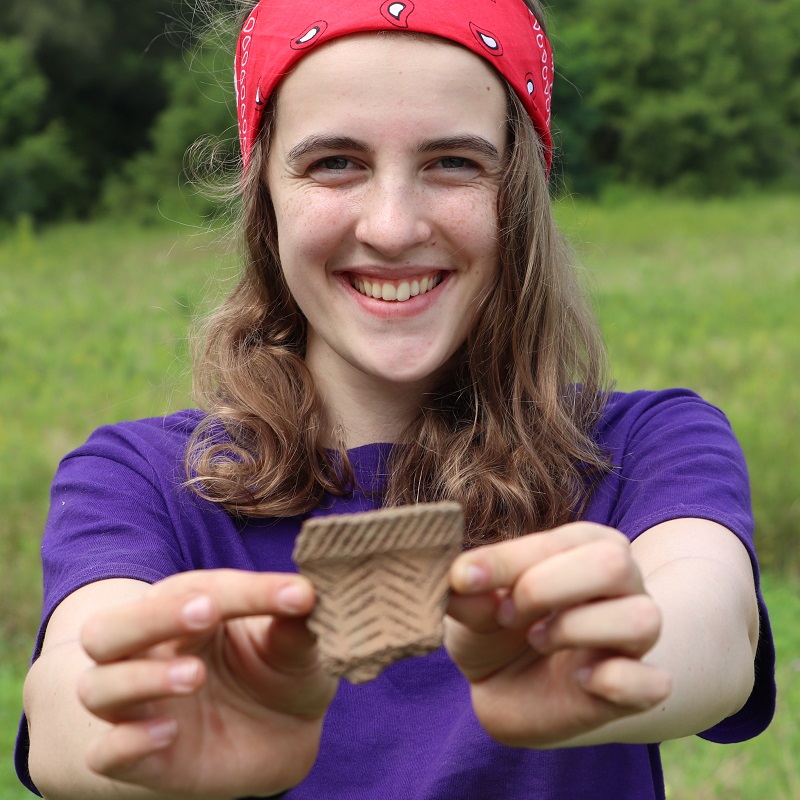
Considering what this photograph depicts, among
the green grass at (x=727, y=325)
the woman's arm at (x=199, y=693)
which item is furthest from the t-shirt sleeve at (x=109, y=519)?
the green grass at (x=727, y=325)

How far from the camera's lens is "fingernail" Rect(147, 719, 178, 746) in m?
1.20

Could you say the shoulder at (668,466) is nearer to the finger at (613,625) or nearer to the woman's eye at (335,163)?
the finger at (613,625)

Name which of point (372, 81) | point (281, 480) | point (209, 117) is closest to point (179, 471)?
point (281, 480)

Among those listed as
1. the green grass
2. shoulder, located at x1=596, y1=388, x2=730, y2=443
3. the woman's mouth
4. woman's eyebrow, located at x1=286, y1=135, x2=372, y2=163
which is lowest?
the green grass

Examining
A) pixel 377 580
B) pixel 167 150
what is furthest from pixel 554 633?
pixel 167 150

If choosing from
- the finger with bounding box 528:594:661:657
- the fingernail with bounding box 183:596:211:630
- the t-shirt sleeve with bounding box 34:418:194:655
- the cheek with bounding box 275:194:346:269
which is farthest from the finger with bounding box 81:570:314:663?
the cheek with bounding box 275:194:346:269

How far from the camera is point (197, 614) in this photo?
3.82 feet

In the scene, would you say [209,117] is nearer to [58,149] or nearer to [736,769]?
[58,149]

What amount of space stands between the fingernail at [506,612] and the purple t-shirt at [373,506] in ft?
2.19

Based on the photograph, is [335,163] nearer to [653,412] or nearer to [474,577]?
[653,412]

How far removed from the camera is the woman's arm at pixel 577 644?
121cm

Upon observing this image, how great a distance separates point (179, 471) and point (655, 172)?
94.9ft

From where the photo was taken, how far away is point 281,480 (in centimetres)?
213

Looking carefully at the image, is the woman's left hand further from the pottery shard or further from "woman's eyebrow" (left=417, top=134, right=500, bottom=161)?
"woman's eyebrow" (left=417, top=134, right=500, bottom=161)
